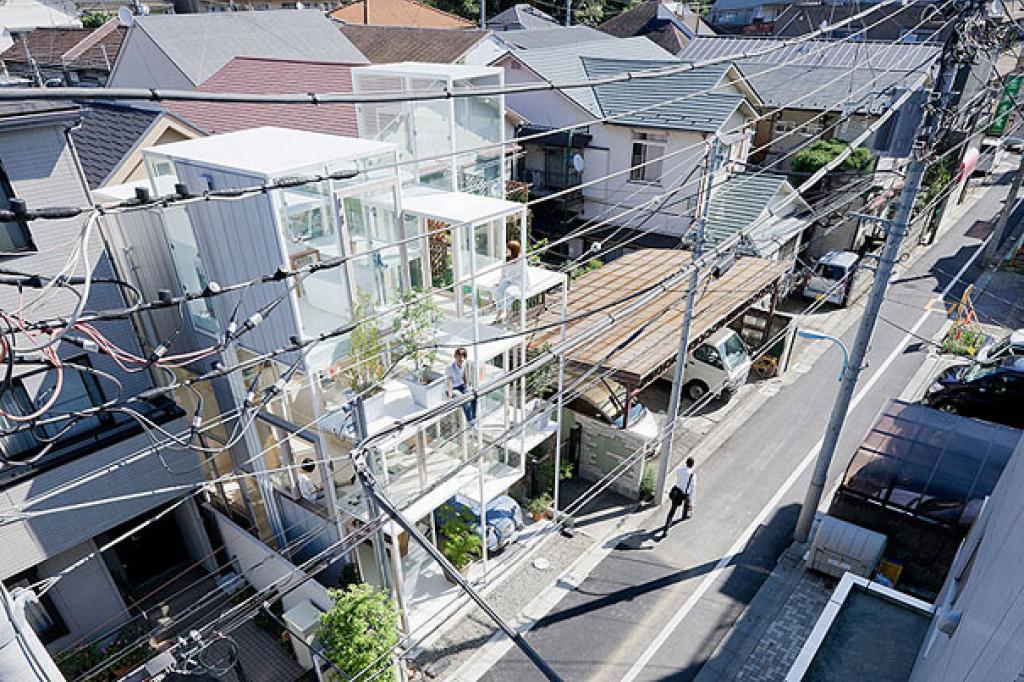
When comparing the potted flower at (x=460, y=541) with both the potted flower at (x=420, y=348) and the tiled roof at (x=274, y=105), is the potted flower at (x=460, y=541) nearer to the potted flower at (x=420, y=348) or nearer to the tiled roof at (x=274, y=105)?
the potted flower at (x=420, y=348)

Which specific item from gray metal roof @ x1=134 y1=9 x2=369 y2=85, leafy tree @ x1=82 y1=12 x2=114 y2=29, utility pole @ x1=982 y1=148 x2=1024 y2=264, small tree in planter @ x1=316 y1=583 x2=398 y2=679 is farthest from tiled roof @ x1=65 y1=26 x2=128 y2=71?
utility pole @ x1=982 y1=148 x2=1024 y2=264

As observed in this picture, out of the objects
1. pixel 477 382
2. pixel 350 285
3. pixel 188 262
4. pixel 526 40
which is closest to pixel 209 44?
pixel 526 40

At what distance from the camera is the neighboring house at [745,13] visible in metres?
52.2

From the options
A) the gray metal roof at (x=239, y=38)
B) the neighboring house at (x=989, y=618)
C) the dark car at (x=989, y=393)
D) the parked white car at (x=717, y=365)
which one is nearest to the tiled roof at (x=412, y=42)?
the gray metal roof at (x=239, y=38)

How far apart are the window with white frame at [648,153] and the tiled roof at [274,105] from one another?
9620mm

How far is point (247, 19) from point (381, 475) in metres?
24.6

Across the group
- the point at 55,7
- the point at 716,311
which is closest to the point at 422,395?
the point at 716,311

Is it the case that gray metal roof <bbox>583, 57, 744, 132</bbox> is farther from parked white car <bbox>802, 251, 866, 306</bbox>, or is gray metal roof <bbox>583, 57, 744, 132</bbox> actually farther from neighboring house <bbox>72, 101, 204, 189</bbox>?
neighboring house <bbox>72, 101, 204, 189</bbox>

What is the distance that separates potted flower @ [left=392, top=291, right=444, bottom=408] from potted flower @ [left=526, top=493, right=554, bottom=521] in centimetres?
398

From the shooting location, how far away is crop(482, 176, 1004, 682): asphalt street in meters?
10.0

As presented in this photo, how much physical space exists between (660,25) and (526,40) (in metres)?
16.8

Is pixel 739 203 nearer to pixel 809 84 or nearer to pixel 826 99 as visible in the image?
pixel 826 99

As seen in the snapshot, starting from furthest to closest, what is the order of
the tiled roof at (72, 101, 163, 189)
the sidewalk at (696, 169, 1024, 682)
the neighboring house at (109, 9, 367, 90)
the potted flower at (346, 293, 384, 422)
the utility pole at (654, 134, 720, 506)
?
the neighboring house at (109, 9, 367, 90) → the tiled roof at (72, 101, 163, 189) → the sidewalk at (696, 169, 1024, 682) → the utility pole at (654, 134, 720, 506) → the potted flower at (346, 293, 384, 422)

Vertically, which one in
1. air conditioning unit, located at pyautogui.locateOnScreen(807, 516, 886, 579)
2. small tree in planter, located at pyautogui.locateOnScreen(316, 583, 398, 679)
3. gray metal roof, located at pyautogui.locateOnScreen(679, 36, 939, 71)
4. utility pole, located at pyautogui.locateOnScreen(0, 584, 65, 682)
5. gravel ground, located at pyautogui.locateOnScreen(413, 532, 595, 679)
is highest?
gray metal roof, located at pyautogui.locateOnScreen(679, 36, 939, 71)
